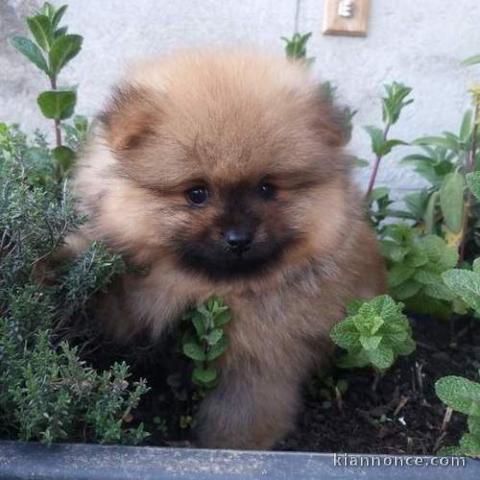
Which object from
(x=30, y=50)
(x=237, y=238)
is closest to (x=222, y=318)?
(x=237, y=238)

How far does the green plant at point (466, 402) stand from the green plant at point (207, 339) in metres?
0.46

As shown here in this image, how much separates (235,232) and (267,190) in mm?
130

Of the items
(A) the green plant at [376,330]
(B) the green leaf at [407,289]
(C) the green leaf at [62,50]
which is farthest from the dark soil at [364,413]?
(C) the green leaf at [62,50]

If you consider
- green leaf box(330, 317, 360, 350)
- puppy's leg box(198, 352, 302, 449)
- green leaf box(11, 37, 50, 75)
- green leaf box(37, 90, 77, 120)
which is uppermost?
green leaf box(11, 37, 50, 75)

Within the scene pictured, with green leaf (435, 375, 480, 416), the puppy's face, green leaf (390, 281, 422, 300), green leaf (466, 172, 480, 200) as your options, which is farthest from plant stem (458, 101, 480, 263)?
green leaf (435, 375, 480, 416)

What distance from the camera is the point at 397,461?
4.46 ft

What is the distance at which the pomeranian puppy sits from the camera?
5.13 ft

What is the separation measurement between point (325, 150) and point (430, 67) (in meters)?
1.93

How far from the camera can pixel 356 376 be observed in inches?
80.2

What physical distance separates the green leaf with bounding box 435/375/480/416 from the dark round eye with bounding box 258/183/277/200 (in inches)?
19.5

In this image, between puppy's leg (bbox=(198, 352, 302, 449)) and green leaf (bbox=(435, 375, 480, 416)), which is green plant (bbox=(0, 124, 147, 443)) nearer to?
puppy's leg (bbox=(198, 352, 302, 449))

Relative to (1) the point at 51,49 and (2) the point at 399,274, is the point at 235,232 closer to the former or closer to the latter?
(2) the point at 399,274

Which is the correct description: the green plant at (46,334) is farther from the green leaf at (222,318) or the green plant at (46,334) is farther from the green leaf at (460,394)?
the green leaf at (460,394)

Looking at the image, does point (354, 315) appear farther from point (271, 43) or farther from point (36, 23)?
point (271, 43)
